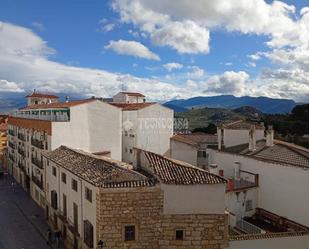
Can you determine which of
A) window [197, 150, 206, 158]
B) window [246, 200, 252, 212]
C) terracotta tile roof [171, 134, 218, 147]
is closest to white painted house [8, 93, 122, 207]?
terracotta tile roof [171, 134, 218, 147]

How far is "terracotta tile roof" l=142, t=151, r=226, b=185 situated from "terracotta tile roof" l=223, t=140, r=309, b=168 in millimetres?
10036

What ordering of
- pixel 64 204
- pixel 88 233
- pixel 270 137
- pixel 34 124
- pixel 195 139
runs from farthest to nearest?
pixel 195 139
pixel 34 124
pixel 270 137
pixel 64 204
pixel 88 233

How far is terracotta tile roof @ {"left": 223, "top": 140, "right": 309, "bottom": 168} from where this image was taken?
31284mm

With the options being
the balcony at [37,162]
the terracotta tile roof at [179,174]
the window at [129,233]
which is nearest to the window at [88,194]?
the window at [129,233]

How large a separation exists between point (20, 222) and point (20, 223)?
39 centimetres

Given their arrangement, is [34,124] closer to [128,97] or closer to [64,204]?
[64,204]

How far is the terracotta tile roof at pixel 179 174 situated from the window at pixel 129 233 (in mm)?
3034

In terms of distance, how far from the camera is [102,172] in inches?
957

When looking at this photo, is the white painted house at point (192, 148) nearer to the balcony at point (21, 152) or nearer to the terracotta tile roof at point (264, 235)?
the balcony at point (21, 152)

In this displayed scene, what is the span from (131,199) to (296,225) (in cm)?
1442

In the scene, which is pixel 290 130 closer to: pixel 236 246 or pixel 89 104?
pixel 89 104

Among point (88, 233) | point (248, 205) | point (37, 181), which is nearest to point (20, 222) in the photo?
point (37, 181)

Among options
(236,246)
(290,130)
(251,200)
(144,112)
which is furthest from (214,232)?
(290,130)

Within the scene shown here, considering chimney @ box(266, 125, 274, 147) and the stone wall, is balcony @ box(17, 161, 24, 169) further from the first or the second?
the stone wall
